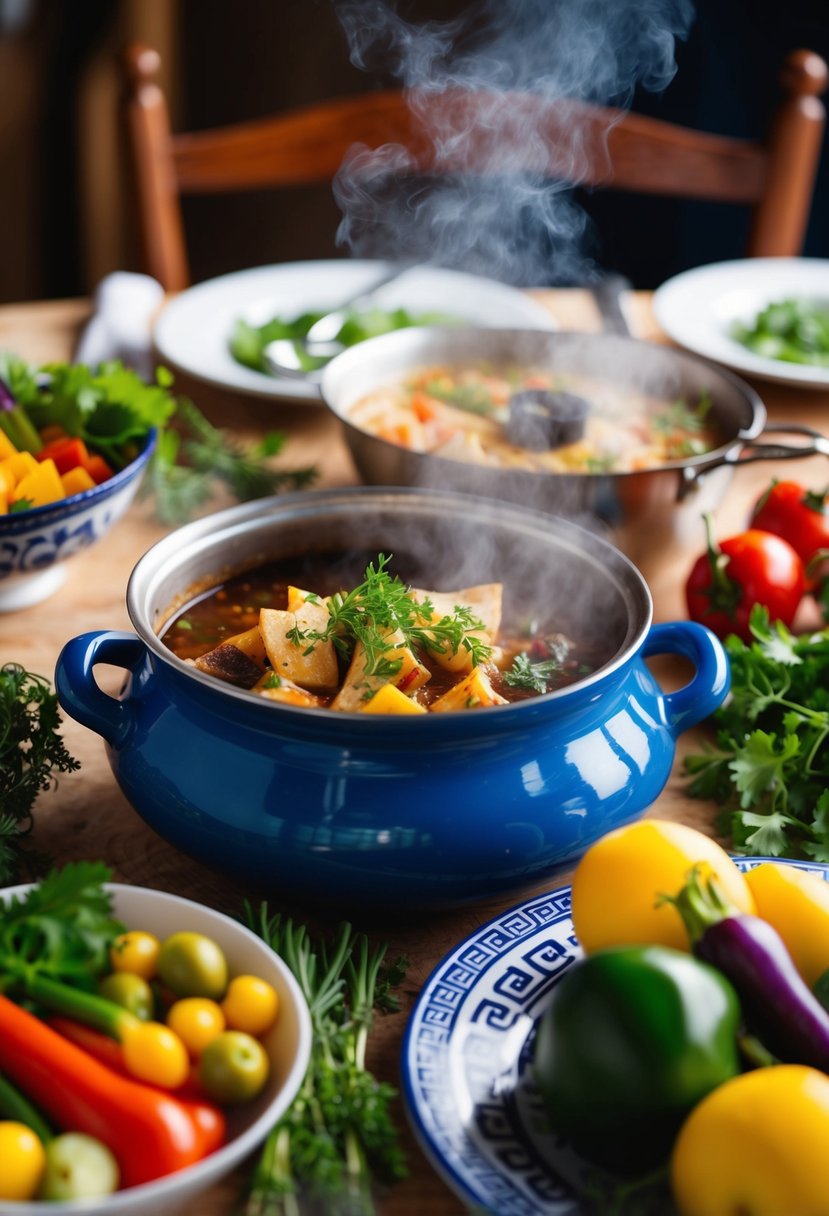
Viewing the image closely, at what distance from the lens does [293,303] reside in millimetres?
3191

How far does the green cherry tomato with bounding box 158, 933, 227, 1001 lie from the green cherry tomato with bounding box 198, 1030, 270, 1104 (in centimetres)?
7

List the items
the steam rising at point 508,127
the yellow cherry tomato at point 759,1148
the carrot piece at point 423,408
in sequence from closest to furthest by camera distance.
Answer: the yellow cherry tomato at point 759,1148 < the carrot piece at point 423,408 < the steam rising at point 508,127

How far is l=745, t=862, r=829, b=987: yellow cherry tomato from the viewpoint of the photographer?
120 cm

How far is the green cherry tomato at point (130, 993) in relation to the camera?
1.12 meters

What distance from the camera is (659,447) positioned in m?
2.35

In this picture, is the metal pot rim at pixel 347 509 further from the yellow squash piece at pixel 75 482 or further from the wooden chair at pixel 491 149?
the wooden chair at pixel 491 149

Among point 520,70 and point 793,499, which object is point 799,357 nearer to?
point 793,499

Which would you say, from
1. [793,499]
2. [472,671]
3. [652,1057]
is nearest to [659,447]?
[793,499]

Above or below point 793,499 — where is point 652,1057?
above

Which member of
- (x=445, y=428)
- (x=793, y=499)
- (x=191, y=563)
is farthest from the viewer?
(x=445, y=428)

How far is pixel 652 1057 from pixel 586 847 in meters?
0.38

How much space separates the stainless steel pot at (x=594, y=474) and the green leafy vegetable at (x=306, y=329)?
1.07 ft

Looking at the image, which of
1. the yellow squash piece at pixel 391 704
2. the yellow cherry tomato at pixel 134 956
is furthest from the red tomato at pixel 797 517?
the yellow cherry tomato at pixel 134 956

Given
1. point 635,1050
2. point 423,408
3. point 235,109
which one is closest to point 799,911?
point 635,1050
